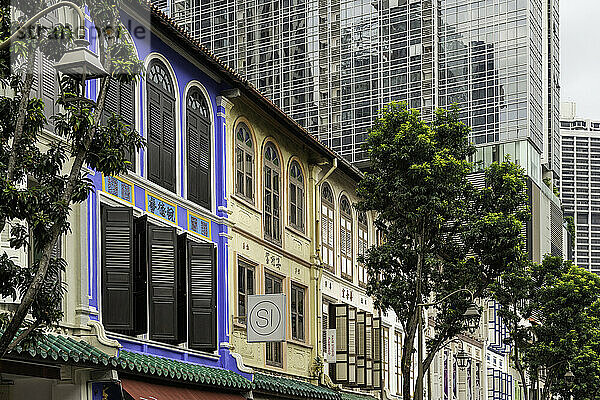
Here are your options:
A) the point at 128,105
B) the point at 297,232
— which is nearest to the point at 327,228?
the point at 297,232

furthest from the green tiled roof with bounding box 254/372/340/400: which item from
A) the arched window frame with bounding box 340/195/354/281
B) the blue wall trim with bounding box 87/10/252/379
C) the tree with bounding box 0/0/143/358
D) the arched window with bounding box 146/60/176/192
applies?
the tree with bounding box 0/0/143/358

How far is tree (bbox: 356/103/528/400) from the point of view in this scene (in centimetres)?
2958

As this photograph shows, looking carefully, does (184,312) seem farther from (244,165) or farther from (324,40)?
(324,40)

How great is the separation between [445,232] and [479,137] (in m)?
77.8

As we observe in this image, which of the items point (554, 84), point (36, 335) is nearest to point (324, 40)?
point (554, 84)

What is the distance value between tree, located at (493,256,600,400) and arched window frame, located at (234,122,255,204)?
17688mm

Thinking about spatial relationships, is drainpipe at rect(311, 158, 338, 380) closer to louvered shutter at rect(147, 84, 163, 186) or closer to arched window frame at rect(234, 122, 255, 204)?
arched window frame at rect(234, 122, 255, 204)

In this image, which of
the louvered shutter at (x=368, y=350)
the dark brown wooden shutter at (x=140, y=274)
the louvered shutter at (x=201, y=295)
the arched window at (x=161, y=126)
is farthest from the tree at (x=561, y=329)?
the dark brown wooden shutter at (x=140, y=274)

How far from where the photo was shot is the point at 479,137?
107000 mm

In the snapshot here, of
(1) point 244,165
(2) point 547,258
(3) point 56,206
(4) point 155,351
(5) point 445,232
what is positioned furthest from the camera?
(2) point 547,258

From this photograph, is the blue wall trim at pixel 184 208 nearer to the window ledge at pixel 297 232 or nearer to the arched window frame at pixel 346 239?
the window ledge at pixel 297 232

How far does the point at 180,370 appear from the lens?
2233 cm

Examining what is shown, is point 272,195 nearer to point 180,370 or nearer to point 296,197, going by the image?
point 296,197

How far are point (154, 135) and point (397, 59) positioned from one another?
295ft
